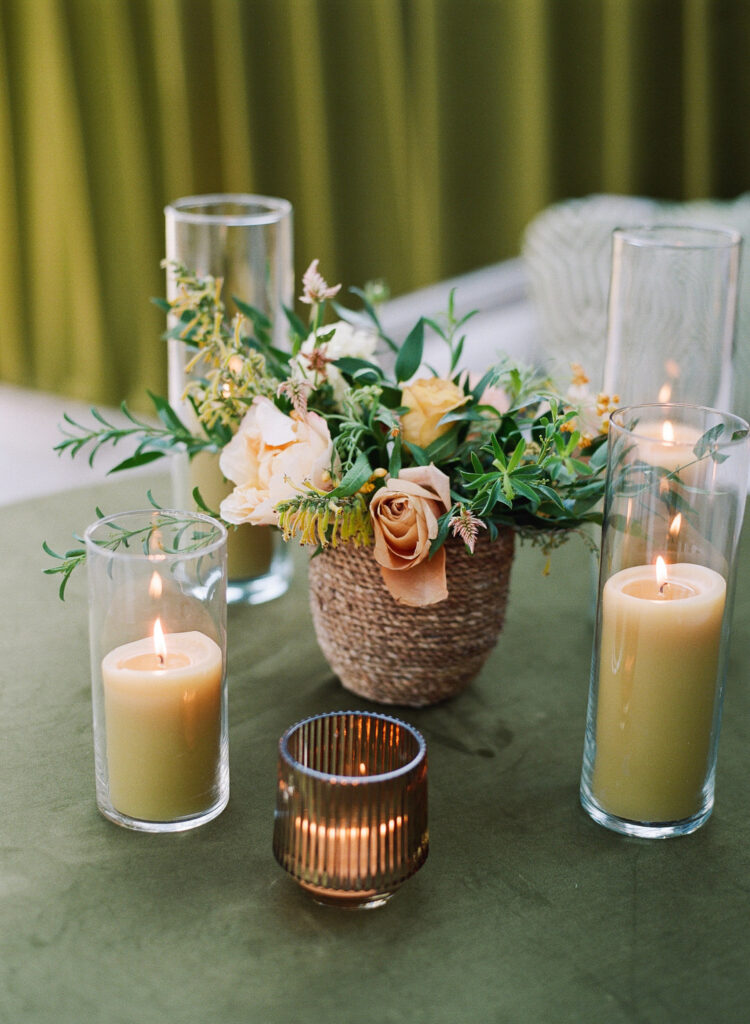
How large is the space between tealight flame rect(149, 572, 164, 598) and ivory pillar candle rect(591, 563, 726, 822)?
0.95 ft

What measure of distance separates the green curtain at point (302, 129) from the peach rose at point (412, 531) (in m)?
2.36

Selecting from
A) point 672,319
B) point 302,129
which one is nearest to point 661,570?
point 672,319

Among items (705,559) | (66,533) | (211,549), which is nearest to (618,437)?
(705,559)

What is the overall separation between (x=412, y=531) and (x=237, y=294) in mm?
440

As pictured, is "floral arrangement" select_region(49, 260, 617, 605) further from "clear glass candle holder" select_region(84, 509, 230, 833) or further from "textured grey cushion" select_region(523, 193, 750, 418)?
"textured grey cushion" select_region(523, 193, 750, 418)

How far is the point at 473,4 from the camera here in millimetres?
3182

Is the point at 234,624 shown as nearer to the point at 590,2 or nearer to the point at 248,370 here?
the point at 248,370

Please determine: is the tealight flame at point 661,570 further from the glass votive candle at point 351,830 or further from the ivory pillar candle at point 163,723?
the ivory pillar candle at point 163,723

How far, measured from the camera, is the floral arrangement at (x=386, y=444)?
0.81 meters

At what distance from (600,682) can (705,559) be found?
108mm

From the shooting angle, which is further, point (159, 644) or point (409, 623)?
point (409, 623)

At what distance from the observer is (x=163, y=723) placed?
767 mm

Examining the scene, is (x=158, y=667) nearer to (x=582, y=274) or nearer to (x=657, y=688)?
(x=657, y=688)

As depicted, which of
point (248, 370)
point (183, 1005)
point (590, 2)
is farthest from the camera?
point (590, 2)
